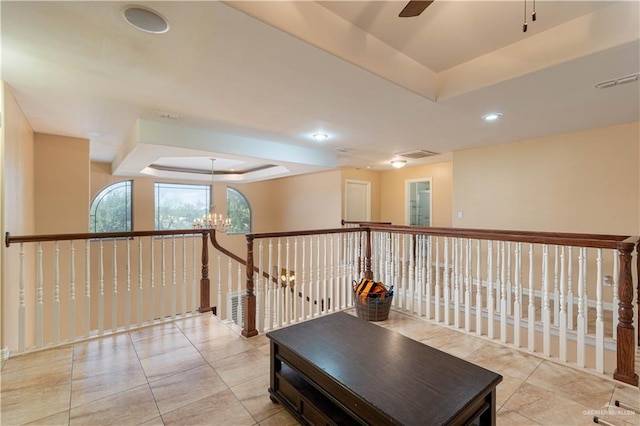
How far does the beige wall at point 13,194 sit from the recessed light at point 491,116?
469 centimetres

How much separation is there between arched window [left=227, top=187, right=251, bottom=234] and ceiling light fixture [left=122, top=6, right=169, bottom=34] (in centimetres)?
715

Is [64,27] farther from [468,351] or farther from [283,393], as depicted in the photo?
[468,351]

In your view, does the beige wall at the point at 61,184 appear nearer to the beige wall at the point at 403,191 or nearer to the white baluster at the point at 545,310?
the white baluster at the point at 545,310

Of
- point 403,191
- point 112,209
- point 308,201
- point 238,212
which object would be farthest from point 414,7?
point 238,212

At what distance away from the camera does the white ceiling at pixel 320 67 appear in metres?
1.85

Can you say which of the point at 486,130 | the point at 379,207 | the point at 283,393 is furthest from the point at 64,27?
the point at 379,207

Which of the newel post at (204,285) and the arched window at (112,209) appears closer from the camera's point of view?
the newel post at (204,285)

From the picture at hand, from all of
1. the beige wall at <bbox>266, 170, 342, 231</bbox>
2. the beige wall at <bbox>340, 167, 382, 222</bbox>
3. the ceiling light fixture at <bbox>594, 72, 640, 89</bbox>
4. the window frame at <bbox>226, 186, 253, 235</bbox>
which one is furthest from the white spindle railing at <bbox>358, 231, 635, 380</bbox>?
the window frame at <bbox>226, 186, 253, 235</bbox>

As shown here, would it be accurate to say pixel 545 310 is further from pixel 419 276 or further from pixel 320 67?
pixel 320 67

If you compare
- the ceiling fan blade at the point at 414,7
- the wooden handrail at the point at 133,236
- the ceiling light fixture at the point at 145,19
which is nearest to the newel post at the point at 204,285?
the wooden handrail at the point at 133,236

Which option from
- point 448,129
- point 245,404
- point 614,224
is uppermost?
point 448,129

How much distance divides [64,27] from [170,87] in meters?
0.89

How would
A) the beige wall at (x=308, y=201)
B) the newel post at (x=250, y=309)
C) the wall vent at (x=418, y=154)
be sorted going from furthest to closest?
1. the beige wall at (x=308, y=201)
2. the wall vent at (x=418, y=154)
3. the newel post at (x=250, y=309)

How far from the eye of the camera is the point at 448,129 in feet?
12.9
